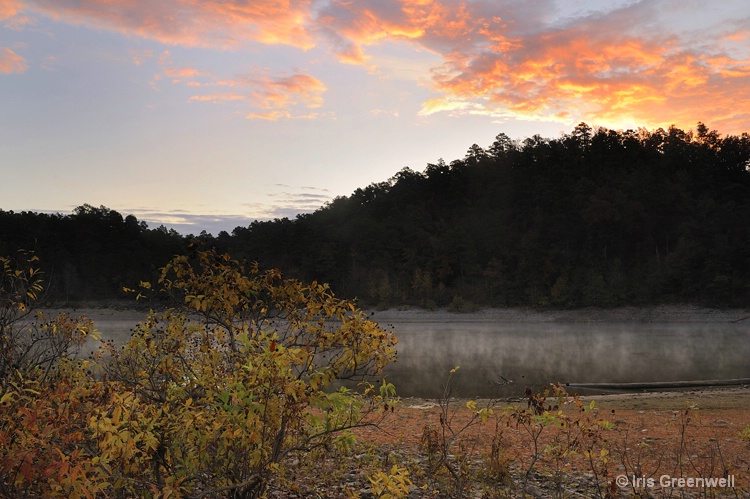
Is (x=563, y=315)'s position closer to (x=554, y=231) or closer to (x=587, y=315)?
(x=587, y=315)

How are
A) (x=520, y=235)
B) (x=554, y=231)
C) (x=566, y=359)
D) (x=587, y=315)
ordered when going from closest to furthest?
1. (x=566, y=359)
2. (x=587, y=315)
3. (x=554, y=231)
4. (x=520, y=235)

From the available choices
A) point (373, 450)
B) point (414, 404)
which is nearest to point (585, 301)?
point (414, 404)

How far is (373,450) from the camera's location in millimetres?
8859

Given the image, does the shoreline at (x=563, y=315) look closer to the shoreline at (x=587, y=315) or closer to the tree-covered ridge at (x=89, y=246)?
the shoreline at (x=587, y=315)

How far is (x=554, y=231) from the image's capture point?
88.3 meters

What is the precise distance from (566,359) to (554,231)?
203 ft

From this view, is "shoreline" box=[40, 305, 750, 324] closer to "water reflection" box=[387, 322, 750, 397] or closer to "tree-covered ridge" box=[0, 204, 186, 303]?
"water reflection" box=[387, 322, 750, 397]

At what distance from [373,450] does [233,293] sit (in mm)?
4788

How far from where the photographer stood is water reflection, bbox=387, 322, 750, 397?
23172 mm

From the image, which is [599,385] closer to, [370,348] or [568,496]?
[568,496]

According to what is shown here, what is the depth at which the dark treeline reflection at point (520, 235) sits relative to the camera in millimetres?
72500

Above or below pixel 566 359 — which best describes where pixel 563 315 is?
below

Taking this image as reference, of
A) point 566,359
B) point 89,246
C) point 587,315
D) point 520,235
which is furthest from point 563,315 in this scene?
point 89,246

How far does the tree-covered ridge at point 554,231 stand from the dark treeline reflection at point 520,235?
249 millimetres
